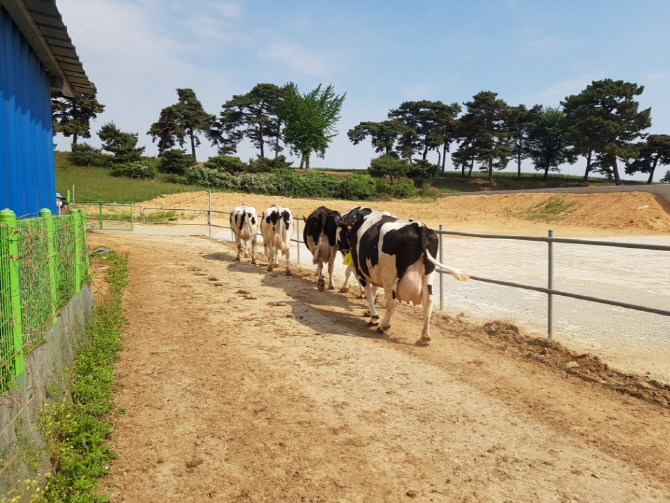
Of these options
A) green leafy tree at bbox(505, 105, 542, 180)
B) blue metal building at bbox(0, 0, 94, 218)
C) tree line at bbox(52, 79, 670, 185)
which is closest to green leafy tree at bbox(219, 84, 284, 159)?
tree line at bbox(52, 79, 670, 185)

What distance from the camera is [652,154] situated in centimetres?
5841

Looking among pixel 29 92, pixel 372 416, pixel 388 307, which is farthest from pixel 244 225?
pixel 372 416

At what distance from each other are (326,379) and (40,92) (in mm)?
6422

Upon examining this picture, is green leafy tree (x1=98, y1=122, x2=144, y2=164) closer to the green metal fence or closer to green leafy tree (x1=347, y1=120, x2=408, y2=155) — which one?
the green metal fence

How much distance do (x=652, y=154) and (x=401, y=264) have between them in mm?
64665

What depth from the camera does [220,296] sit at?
29.0ft

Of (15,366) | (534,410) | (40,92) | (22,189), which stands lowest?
(534,410)

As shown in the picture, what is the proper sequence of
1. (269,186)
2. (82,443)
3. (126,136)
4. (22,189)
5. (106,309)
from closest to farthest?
(82,443) < (22,189) < (106,309) < (269,186) < (126,136)

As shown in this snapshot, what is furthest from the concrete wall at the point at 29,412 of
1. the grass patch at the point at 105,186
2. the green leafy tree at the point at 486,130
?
the green leafy tree at the point at 486,130

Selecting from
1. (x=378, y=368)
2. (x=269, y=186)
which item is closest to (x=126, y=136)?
(x=269, y=186)

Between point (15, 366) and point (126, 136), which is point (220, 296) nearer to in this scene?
point (15, 366)

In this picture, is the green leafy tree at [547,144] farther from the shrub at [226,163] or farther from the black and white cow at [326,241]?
the black and white cow at [326,241]

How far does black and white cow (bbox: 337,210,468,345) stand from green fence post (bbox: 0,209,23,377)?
4386 mm

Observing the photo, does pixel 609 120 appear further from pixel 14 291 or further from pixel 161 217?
pixel 14 291
